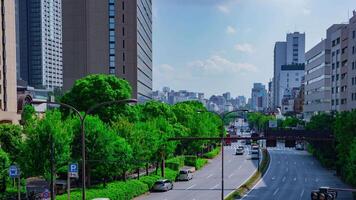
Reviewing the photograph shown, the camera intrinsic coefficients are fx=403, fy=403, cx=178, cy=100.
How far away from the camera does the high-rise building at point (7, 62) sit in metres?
54.7

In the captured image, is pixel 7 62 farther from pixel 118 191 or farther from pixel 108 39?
pixel 108 39

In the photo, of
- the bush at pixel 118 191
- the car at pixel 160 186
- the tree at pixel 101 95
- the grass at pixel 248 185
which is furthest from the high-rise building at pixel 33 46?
the bush at pixel 118 191

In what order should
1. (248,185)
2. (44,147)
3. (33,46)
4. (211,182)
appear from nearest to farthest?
(44,147)
(248,185)
(211,182)
(33,46)

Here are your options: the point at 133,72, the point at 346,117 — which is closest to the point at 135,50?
the point at 133,72

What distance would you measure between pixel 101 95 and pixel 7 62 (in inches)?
617

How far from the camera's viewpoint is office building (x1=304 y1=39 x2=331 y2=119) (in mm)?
92562

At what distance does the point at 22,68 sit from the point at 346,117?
174273mm

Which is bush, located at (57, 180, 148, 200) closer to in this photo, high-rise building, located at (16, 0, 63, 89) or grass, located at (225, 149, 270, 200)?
grass, located at (225, 149, 270, 200)

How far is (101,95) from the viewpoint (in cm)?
5100

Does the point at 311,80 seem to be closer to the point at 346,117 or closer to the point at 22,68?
the point at 346,117

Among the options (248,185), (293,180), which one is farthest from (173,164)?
(293,180)

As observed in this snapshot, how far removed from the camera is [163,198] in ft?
136

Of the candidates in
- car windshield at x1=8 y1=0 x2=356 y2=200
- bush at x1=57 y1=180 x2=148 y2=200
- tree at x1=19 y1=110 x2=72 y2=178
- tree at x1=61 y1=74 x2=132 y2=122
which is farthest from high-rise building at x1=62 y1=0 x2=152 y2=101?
tree at x1=19 y1=110 x2=72 y2=178

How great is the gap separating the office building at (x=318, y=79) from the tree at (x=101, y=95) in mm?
56773
